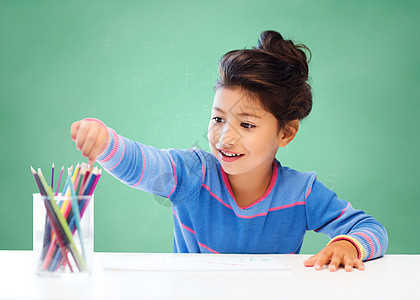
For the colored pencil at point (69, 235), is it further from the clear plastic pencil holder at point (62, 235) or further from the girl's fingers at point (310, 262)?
the girl's fingers at point (310, 262)

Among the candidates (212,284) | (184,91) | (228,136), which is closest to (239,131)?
(228,136)

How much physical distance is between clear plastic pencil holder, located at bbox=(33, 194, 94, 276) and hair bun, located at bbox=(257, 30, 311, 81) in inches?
Answer: 25.1

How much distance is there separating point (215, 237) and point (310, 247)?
4.14 feet

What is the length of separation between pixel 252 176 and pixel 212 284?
555mm

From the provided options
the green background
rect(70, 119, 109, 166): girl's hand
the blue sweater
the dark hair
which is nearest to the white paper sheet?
rect(70, 119, 109, 166): girl's hand

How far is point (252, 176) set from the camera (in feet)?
3.64

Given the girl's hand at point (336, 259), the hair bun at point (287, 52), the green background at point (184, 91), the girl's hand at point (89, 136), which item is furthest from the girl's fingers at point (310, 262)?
the green background at point (184, 91)

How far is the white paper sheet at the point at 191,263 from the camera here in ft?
2.14

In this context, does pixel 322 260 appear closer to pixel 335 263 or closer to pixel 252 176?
pixel 335 263

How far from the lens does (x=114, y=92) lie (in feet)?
7.13

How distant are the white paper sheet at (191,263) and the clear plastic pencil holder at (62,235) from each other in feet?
0.22

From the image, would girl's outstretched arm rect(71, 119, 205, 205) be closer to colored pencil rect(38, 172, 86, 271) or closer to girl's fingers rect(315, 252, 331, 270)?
colored pencil rect(38, 172, 86, 271)

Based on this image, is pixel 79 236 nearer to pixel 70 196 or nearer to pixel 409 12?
pixel 70 196

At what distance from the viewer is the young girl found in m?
0.99
